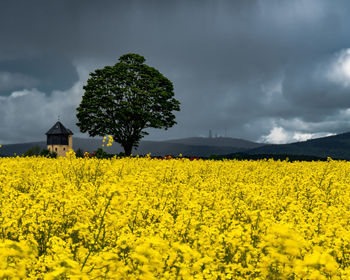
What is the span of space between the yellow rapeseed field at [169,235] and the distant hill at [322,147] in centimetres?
6704

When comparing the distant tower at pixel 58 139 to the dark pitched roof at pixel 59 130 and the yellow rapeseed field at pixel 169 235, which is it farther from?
the yellow rapeseed field at pixel 169 235

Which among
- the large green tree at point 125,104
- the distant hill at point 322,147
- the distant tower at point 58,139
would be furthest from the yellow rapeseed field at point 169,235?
the distant tower at point 58,139

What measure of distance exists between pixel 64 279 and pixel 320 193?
728cm

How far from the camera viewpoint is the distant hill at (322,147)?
78000 millimetres

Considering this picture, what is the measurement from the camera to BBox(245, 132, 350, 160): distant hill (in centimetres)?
7800

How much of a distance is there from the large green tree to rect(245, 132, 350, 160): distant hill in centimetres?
4016

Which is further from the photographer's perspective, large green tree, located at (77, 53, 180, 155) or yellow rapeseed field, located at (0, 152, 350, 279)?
large green tree, located at (77, 53, 180, 155)

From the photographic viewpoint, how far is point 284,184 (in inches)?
404

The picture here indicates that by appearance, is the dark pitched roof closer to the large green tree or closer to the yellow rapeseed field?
the large green tree

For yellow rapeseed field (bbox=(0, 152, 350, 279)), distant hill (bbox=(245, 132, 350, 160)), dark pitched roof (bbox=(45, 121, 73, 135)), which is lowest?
yellow rapeseed field (bbox=(0, 152, 350, 279))

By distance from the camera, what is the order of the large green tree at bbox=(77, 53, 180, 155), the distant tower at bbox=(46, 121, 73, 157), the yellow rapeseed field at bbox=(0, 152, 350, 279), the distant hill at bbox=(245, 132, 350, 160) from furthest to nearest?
1. the distant tower at bbox=(46, 121, 73, 157)
2. the distant hill at bbox=(245, 132, 350, 160)
3. the large green tree at bbox=(77, 53, 180, 155)
4. the yellow rapeseed field at bbox=(0, 152, 350, 279)

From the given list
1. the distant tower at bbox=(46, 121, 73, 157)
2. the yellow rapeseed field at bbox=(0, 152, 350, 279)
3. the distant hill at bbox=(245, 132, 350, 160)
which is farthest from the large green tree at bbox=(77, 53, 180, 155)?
the distant tower at bbox=(46, 121, 73, 157)

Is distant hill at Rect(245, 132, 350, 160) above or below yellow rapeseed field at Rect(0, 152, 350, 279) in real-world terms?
above

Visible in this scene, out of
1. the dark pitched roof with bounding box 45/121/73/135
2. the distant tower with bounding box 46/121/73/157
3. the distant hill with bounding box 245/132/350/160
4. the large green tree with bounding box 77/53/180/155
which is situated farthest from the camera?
the dark pitched roof with bounding box 45/121/73/135
